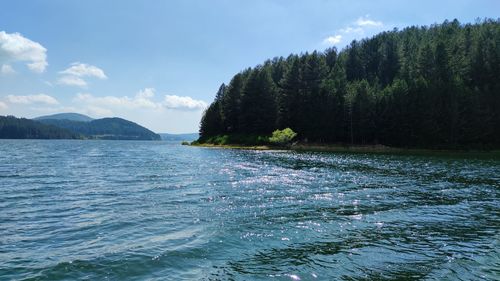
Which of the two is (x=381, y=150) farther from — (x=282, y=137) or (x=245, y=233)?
(x=245, y=233)

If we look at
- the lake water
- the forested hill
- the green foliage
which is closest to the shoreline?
the green foliage

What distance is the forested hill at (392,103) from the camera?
104 metres

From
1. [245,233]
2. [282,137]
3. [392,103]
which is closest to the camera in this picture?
[245,233]

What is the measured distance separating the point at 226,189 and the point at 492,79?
123 metres

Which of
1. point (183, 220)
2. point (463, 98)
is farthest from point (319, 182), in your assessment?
point (463, 98)

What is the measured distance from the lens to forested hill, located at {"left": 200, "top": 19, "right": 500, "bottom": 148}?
341ft

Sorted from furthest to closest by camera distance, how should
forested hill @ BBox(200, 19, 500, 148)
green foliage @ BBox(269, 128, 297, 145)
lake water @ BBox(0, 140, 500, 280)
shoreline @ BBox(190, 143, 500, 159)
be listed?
green foliage @ BBox(269, 128, 297, 145), forested hill @ BBox(200, 19, 500, 148), shoreline @ BBox(190, 143, 500, 159), lake water @ BBox(0, 140, 500, 280)

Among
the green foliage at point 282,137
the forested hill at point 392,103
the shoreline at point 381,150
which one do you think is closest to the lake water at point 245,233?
the shoreline at point 381,150

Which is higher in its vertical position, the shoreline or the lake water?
the shoreline

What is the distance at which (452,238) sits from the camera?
1605 cm

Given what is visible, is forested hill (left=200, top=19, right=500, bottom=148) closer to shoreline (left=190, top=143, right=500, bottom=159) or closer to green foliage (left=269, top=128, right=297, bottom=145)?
shoreline (left=190, top=143, right=500, bottom=159)

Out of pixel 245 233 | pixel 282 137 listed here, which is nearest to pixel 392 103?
pixel 282 137

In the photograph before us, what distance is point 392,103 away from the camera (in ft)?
361

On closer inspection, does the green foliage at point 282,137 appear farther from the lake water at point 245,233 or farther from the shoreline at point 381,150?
the lake water at point 245,233
